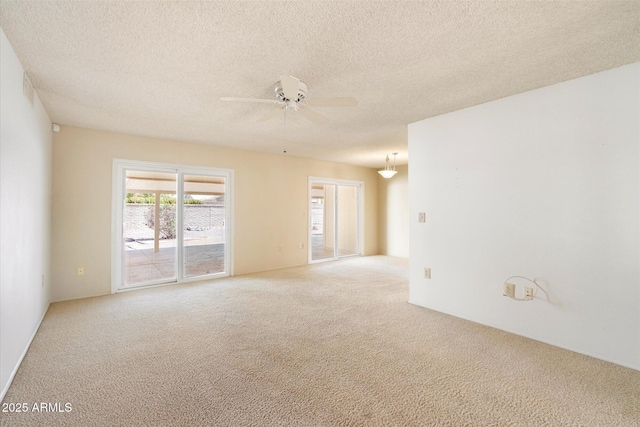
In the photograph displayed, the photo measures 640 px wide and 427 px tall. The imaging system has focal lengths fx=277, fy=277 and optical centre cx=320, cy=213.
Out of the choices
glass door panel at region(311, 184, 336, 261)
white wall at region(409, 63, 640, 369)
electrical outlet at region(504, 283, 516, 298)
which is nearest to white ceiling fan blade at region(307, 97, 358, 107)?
white wall at region(409, 63, 640, 369)

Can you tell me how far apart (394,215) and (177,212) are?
17.6 ft

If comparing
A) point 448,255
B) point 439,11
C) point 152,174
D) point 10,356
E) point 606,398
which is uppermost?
point 439,11

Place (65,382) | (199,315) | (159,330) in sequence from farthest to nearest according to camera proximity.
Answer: (199,315) < (159,330) < (65,382)

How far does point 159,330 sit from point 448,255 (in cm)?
341

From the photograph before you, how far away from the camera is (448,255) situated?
3.43m

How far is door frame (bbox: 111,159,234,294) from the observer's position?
4254 mm

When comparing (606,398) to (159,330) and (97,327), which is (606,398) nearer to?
(159,330)

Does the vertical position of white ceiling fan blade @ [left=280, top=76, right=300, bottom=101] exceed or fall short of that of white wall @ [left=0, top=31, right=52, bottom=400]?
it exceeds it

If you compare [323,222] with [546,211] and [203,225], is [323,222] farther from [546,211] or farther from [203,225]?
[546,211]

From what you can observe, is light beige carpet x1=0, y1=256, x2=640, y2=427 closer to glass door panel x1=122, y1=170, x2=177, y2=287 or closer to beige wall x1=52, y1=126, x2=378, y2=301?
beige wall x1=52, y1=126, x2=378, y2=301

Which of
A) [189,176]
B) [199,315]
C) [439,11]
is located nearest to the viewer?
[439,11]

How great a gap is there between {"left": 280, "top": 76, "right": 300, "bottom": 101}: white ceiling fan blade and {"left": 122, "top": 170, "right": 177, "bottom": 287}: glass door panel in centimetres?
339

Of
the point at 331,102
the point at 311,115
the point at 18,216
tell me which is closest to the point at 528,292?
the point at 331,102

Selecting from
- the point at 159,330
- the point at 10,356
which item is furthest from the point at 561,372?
the point at 10,356
